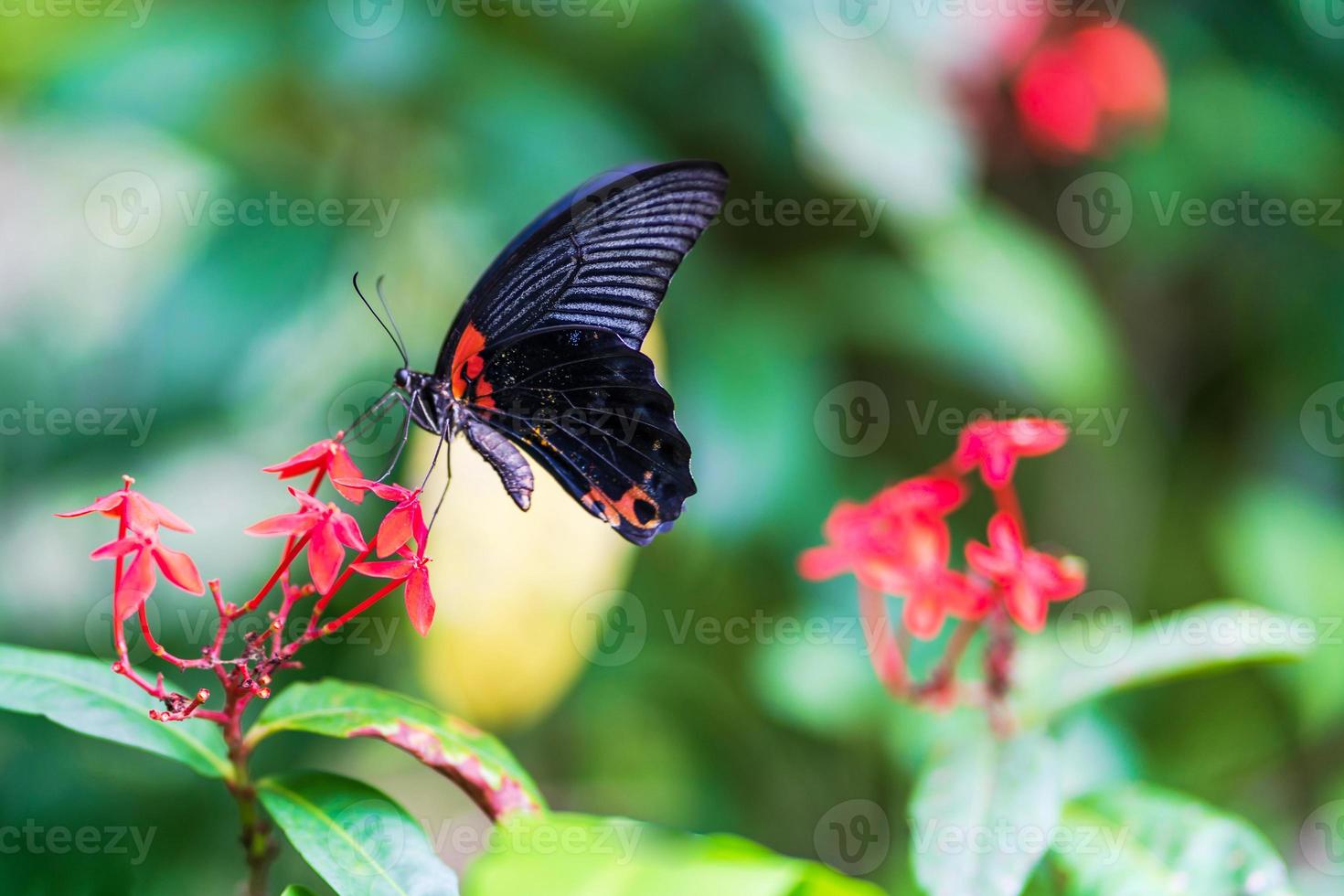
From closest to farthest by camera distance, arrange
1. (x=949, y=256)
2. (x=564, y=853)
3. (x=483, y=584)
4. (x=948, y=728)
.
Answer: (x=564, y=853), (x=948, y=728), (x=483, y=584), (x=949, y=256)

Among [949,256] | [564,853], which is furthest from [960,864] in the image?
[949,256]

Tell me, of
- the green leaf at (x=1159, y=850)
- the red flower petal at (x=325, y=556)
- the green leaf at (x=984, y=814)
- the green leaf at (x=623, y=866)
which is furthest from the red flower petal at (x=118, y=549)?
the green leaf at (x=1159, y=850)

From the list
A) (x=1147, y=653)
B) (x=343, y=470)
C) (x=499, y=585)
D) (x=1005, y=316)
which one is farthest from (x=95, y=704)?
(x=1005, y=316)

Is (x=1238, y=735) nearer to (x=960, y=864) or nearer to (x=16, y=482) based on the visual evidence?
(x=960, y=864)

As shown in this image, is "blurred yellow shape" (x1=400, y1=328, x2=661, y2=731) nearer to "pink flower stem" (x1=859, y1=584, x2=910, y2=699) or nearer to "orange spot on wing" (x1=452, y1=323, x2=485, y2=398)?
"pink flower stem" (x1=859, y1=584, x2=910, y2=699)

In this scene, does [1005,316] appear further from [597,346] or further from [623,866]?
[623,866]

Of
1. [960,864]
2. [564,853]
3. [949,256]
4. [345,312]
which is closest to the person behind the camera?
[564,853]
